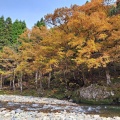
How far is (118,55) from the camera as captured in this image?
62.7 ft

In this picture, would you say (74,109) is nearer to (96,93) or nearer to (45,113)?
(45,113)

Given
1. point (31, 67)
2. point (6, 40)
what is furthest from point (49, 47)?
point (6, 40)

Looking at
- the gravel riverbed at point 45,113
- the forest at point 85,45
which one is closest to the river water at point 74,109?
the gravel riverbed at point 45,113

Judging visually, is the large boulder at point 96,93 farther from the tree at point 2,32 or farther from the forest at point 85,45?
the tree at point 2,32

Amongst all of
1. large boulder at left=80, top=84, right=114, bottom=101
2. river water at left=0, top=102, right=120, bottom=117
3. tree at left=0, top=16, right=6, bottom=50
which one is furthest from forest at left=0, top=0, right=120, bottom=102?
tree at left=0, top=16, right=6, bottom=50

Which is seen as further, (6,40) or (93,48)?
(6,40)

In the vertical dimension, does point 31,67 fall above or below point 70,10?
below

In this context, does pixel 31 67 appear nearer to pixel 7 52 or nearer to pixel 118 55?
pixel 7 52

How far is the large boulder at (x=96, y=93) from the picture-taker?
19.2 m

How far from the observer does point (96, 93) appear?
19.7 m

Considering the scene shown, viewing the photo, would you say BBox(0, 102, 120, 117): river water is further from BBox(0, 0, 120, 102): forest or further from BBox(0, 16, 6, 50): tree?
BBox(0, 16, 6, 50): tree

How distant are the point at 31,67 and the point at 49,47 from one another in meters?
8.77

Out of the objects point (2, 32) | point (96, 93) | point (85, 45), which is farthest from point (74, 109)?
point (2, 32)

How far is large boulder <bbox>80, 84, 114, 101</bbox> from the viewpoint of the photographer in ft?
63.0
